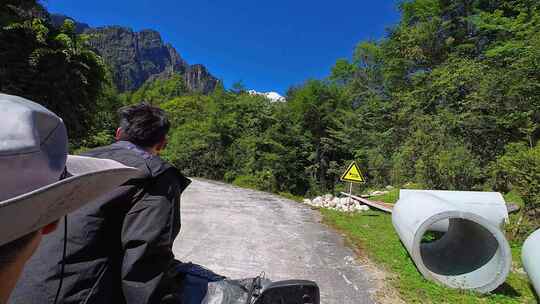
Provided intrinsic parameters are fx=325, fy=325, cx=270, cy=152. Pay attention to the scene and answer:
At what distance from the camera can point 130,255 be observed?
1.36 metres

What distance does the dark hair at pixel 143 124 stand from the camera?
186cm

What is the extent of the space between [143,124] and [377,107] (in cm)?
2396

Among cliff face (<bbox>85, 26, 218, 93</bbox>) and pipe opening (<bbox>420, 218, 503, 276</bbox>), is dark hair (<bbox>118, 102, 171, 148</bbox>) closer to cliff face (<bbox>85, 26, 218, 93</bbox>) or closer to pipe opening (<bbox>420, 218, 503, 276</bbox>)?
pipe opening (<bbox>420, 218, 503, 276</bbox>)

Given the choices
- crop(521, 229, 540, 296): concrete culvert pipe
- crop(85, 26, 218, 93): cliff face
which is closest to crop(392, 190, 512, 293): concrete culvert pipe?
crop(521, 229, 540, 296): concrete culvert pipe

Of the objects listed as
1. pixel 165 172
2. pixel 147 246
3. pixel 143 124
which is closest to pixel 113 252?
pixel 147 246

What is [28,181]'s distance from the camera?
1.95ft

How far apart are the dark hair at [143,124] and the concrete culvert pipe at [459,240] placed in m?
3.71

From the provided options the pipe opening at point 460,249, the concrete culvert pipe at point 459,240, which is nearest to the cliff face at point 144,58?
the concrete culvert pipe at point 459,240

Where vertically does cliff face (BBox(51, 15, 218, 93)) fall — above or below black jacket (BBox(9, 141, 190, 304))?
above

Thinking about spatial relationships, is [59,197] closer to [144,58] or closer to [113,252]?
[113,252]


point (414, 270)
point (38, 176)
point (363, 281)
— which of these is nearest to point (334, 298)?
point (363, 281)

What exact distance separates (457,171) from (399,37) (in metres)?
15.7

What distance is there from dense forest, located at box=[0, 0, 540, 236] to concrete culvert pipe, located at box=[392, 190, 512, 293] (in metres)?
1.64

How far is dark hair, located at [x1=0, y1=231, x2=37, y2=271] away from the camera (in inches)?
24.5
